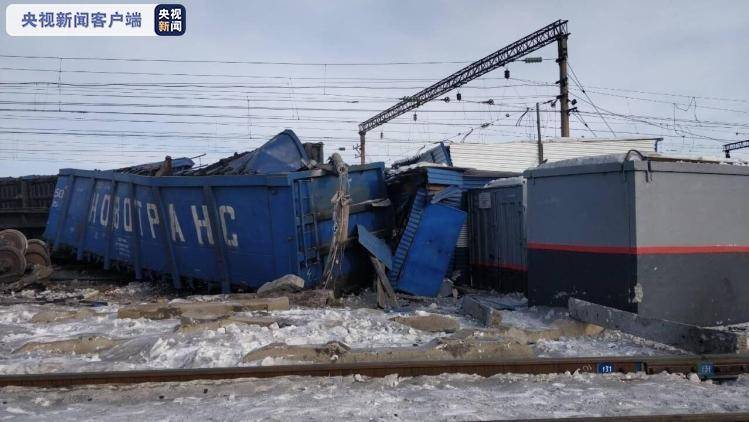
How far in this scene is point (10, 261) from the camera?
36.2ft

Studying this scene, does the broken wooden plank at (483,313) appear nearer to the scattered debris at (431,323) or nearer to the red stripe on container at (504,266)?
the scattered debris at (431,323)

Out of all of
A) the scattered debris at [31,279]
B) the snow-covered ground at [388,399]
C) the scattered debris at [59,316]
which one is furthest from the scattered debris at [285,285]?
the scattered debris at [31,279]

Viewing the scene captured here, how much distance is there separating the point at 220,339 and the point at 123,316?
2255mm

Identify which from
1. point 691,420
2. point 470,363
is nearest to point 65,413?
point 470,363

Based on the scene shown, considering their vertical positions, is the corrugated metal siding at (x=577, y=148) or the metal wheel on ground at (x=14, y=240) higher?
the corrugated metal siding at (x=577, y=148)

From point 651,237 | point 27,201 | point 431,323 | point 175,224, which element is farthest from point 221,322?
point 27,201

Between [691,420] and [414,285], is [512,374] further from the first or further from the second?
[414,285]

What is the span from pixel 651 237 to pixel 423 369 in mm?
3660

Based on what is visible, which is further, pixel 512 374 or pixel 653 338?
pixel 653 338

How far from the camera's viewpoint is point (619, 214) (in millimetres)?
7105

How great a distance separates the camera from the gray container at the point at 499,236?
1095 centimetres

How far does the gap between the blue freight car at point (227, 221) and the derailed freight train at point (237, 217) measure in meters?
0.02

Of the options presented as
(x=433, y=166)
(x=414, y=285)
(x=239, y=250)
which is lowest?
(x=414, y=285)

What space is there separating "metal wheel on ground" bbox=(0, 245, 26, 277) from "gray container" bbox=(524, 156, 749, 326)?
9933 mm
